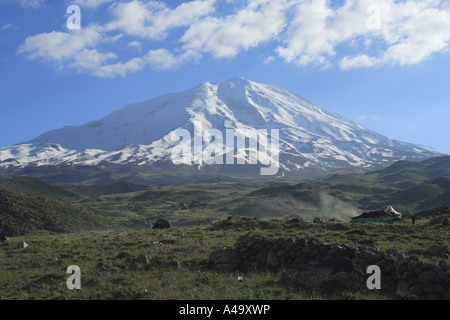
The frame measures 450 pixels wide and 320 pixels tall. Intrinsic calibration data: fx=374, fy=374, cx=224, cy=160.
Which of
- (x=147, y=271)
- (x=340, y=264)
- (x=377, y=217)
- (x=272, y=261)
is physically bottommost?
(x=377, y=217)

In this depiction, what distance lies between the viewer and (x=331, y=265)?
1245 cm

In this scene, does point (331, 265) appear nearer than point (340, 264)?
No

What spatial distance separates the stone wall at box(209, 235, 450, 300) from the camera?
11.0 metres

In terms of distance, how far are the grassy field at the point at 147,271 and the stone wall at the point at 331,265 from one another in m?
0.63

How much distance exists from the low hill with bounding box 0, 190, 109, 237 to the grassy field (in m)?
16.2

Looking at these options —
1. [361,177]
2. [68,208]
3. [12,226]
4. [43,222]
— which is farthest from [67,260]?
[361,177]

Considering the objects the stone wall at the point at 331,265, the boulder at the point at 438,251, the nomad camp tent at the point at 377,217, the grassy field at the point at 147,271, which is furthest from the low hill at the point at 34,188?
the boulder at the point at 438,251

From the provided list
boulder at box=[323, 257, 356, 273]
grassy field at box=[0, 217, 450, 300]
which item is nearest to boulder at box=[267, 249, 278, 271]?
grassy field at box=[0, 217, 450, 300]

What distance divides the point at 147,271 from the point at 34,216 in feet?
106

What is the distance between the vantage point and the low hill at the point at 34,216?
123ft

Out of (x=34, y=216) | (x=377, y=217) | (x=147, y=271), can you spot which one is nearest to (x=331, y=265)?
(x=147, y=271)

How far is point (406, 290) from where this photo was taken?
36.6 ft

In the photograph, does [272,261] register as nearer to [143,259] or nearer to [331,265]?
[331,265]
